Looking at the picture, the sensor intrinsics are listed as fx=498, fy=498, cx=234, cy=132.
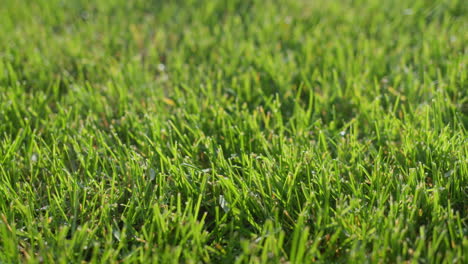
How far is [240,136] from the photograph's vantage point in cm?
200

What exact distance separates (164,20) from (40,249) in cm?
214

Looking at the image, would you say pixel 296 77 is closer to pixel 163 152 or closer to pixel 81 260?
pixel 163 152

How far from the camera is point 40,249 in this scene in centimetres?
157

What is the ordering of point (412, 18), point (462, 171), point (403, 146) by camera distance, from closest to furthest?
point (462, 171)
point (403, 146)
point (412, 18)

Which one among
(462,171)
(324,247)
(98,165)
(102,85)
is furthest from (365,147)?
(102,85)

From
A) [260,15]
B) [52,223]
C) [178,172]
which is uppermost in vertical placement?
[260,15]

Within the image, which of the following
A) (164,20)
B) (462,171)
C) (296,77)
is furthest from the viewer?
(164,20)

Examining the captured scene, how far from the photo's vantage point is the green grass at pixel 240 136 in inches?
62.0

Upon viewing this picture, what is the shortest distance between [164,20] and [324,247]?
2268mm

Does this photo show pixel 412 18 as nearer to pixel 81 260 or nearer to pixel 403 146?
pixel 403 146

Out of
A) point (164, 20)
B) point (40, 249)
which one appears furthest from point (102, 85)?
point (40, 249)

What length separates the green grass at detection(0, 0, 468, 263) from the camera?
1575mm

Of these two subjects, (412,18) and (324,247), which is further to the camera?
(412,18)

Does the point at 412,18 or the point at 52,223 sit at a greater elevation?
the point at 412,18
